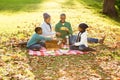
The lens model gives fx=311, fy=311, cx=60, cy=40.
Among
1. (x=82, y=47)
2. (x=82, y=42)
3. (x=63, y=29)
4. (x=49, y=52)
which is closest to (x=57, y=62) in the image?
(x=49, y=52)

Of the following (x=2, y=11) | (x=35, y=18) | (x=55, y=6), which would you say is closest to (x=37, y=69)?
(x=35, y=18)

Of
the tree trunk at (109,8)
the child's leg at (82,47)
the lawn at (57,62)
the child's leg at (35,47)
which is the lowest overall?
the lawn at (57,62)

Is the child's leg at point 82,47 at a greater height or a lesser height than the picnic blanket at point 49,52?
greater

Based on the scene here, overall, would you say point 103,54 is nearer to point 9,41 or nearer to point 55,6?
point 9,41

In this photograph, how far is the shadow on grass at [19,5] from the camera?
26.8 meters

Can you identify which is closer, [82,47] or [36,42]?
[82,47]

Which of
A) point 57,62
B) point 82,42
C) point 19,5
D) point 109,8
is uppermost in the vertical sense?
point 19,5

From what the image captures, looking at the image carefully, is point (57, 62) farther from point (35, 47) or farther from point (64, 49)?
point (35, 47)

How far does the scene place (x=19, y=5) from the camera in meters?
29.1

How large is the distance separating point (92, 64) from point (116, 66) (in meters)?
0.94

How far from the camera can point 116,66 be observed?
12.2 metres

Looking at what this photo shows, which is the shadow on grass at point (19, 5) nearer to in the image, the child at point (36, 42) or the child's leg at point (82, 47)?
the child at point (36, 42)

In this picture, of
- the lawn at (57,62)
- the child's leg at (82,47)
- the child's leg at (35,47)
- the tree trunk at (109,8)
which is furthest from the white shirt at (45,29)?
the tree trunk at (109,8)

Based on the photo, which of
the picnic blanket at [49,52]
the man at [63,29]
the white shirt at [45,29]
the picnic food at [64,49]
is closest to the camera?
the picnic blanket at [49,52]
